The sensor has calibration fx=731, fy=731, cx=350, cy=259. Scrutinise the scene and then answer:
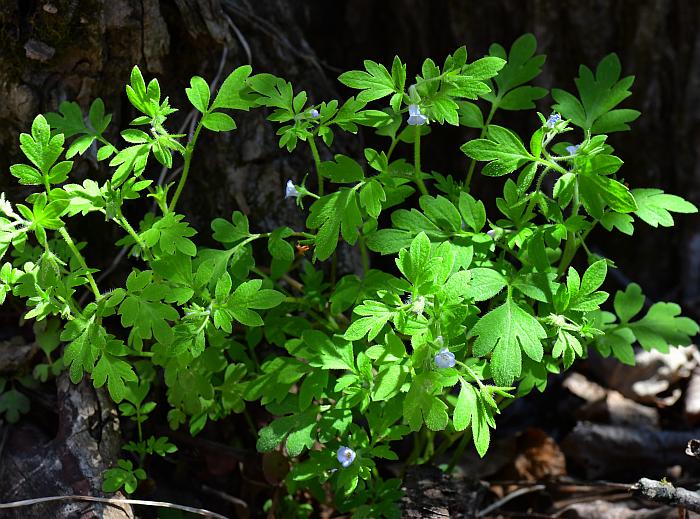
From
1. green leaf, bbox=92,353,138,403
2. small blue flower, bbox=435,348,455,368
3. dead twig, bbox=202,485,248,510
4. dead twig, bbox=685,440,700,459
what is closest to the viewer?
small blue flower, bbox=435,348,455,368

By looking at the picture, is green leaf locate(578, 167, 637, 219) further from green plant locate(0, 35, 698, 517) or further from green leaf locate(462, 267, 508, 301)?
green leaf locate(462, 267, 508, 301)

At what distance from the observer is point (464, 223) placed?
231 cm

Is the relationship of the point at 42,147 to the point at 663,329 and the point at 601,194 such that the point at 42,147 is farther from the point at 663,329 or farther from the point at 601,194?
the point at 663,329

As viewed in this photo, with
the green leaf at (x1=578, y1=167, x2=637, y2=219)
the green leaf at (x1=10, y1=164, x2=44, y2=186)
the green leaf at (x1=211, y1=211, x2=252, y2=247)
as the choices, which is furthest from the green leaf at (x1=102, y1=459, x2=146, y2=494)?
the green leaf at (x1=578, y1=167, x2=637, y2=219)

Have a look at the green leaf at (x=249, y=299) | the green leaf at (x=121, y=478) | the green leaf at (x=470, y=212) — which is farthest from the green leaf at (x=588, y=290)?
the green leaf at (x=121, y=478)

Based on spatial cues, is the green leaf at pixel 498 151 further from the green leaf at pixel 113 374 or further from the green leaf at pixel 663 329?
the green leaf at pixel 113 374

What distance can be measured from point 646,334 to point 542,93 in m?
0.89

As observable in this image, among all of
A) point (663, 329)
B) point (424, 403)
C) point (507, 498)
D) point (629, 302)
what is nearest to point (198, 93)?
point (424, 403)

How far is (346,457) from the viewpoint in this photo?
207cm

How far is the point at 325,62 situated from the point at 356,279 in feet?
4.40

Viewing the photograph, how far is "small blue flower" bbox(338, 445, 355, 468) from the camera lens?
6.76ft

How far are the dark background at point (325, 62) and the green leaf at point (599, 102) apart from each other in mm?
809

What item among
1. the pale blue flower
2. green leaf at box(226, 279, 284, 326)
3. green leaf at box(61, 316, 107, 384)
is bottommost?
green leaf at box(61, 316, 107, 384)

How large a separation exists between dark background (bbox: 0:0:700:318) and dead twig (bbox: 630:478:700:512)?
145cm
